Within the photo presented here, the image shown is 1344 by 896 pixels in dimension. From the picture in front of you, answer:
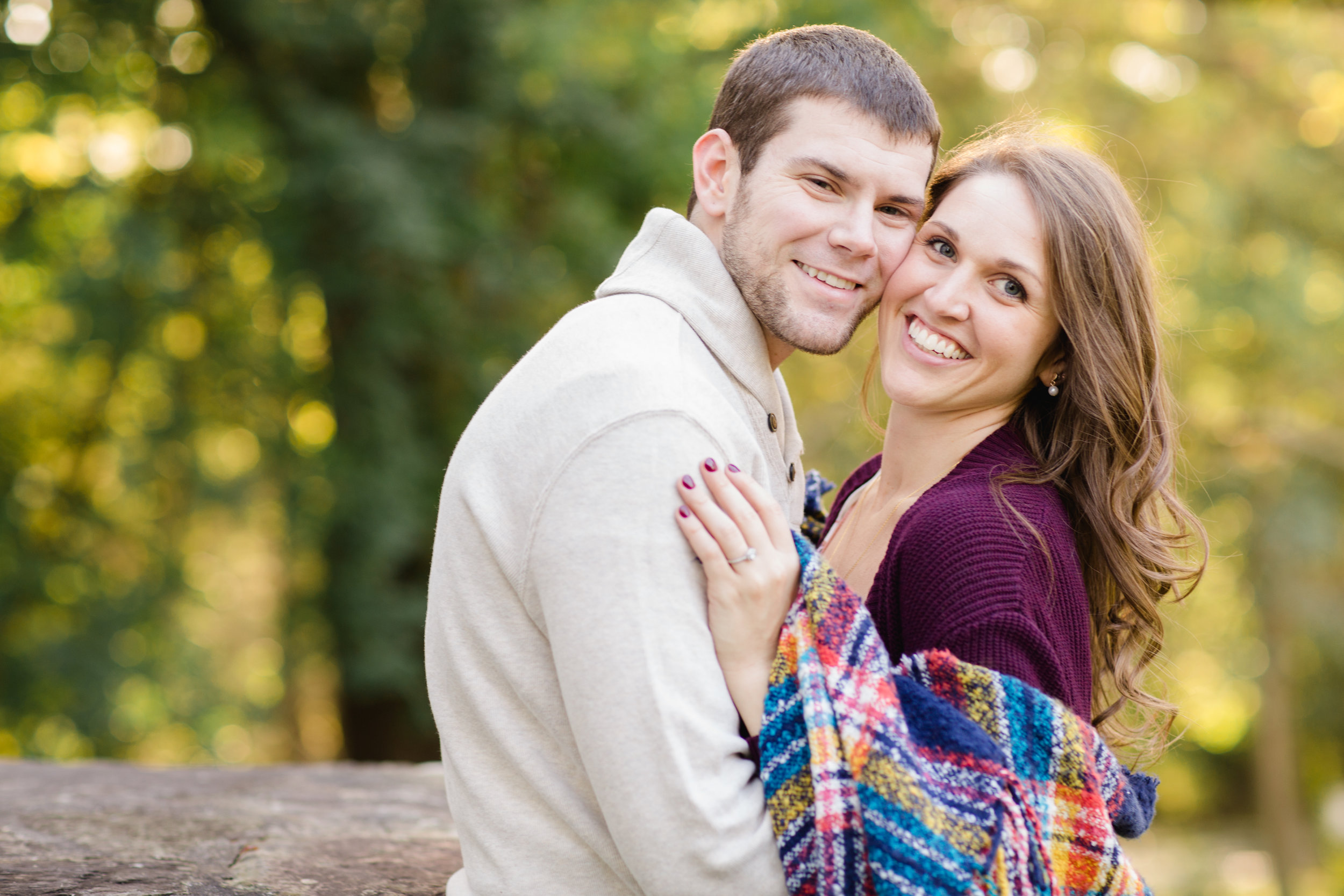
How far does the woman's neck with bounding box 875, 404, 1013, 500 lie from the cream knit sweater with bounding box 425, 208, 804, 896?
16.4 inches

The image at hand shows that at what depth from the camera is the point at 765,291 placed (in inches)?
82.5

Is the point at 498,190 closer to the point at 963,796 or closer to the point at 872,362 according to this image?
the point at 872,362

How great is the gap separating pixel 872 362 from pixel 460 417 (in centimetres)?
428

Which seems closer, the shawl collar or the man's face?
the shawl collar

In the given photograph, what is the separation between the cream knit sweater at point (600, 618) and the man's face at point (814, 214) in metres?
0.15

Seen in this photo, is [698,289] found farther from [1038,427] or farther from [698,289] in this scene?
[1038,427]

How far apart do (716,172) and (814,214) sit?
0.25 metres

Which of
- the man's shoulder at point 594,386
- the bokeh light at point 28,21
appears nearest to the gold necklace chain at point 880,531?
the man's shoulder at point 594,386

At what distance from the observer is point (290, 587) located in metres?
6.96

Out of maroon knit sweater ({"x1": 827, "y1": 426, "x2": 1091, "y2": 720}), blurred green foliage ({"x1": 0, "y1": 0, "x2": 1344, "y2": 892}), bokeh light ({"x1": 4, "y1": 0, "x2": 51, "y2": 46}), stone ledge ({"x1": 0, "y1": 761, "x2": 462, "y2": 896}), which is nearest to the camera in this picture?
maroon knit sweater ({"x1": 827, "y1": 426, "x2": 1091, "y2": 720})

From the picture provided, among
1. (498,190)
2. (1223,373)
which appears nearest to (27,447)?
(498,190)

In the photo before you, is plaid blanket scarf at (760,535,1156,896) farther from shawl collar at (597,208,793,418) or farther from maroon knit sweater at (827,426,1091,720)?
shawl collar at (597,208,793,418)

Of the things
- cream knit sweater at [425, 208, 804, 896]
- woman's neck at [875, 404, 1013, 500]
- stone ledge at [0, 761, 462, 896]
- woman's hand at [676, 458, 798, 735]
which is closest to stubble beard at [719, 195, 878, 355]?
cream knit sweater at [425, 208, 804, 896]

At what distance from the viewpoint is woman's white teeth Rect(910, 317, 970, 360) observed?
2.18 metres
